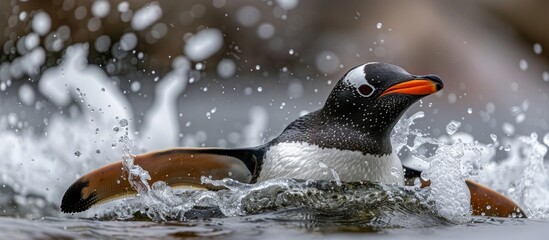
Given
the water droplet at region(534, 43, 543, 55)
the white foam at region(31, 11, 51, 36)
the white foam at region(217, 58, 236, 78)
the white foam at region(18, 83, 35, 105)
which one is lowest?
the white foam at region(18, 83, 35, 105)

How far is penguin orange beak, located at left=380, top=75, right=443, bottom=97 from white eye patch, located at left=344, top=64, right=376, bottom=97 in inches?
1.8

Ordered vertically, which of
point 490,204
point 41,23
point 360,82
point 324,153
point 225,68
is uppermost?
point 41,23

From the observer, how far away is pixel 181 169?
138cm

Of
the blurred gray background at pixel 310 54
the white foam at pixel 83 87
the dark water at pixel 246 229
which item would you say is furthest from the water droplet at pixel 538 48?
the dark water at pixel 246 229

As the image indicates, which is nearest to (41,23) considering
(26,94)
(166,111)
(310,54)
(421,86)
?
(26,94)

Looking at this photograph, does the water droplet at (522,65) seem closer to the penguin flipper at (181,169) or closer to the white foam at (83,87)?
the white foam at (83,87)

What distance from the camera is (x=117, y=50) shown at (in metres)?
2.59

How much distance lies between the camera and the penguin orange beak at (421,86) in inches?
47.9

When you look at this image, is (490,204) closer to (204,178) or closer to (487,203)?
(487,203)

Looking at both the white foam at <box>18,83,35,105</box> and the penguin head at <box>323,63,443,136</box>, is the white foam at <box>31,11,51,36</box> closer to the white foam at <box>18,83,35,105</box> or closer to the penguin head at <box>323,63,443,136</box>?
the white foam at <box>18,83,35,105</box>

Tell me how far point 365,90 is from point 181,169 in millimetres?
316

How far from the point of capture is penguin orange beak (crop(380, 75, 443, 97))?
1218mm

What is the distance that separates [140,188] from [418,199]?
42cm

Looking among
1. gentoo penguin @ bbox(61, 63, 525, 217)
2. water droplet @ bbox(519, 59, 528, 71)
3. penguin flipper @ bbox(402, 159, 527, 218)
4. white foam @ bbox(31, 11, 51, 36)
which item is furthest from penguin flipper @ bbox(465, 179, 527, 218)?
water droplet @ bbox(519, 59, 528, 71)
